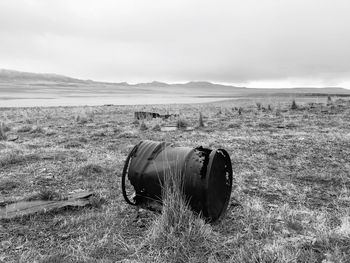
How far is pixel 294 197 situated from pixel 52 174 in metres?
4.26

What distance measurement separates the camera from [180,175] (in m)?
3.46

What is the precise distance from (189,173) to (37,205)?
223cm

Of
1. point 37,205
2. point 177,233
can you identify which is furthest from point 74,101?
point 177,233

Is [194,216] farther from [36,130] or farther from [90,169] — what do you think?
[36,130]

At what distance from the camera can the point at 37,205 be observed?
168 inches

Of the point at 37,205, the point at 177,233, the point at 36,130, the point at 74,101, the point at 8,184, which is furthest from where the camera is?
the point at 74,101

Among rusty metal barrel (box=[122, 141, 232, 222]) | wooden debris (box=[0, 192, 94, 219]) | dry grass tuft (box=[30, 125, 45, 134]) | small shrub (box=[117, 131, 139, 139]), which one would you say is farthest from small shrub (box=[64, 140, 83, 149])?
rusty metal barrel (box=[122, 141, 232, 222])

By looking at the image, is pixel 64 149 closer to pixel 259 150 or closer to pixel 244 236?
pixel 259 150

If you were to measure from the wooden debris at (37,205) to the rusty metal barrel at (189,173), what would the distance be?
2.93 ft

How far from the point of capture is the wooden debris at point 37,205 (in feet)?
13.1

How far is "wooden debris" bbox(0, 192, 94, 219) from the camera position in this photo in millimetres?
3986

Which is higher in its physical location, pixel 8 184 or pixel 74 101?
pixel 8 184

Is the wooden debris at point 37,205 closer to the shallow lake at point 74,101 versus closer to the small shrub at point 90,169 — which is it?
the small shrub at point 90,169

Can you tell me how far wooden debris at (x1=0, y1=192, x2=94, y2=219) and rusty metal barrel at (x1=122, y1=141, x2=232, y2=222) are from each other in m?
0.89
